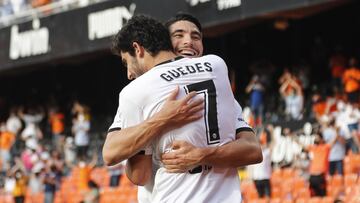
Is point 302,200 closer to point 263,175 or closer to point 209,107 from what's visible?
point 263,175

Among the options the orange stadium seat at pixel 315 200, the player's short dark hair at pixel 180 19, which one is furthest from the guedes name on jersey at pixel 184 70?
the orange stadium seat at pixel 315 200

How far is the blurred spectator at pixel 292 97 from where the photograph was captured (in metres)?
17.3

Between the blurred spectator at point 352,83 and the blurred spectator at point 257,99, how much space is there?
222cm

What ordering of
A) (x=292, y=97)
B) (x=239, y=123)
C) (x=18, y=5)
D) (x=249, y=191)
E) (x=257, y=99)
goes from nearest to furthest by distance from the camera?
(x=239, y=123), (x=249, y=191), (x=292, y=97), (x=257, y=99), (x=18, y=5)

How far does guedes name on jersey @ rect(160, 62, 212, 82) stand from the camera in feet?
12.7

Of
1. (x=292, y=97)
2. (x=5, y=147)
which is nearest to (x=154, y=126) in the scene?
(x=292, y=97)

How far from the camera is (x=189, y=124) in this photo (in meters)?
3.87

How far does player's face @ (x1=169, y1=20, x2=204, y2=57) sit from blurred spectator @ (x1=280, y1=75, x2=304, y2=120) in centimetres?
1286

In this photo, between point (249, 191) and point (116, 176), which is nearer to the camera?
point (249, 191)

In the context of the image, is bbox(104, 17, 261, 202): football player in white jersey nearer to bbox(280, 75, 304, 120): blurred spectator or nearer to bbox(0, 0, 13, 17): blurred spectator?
bbox(280, 75, 304, 120): blurred spectator

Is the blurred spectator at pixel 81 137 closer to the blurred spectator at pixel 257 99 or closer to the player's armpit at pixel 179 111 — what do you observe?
the blurred spectator at pixel 257 99

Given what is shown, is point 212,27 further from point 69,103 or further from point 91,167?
point 69,103

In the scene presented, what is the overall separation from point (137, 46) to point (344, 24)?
52.6 ft

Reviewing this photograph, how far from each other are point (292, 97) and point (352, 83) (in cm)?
157
